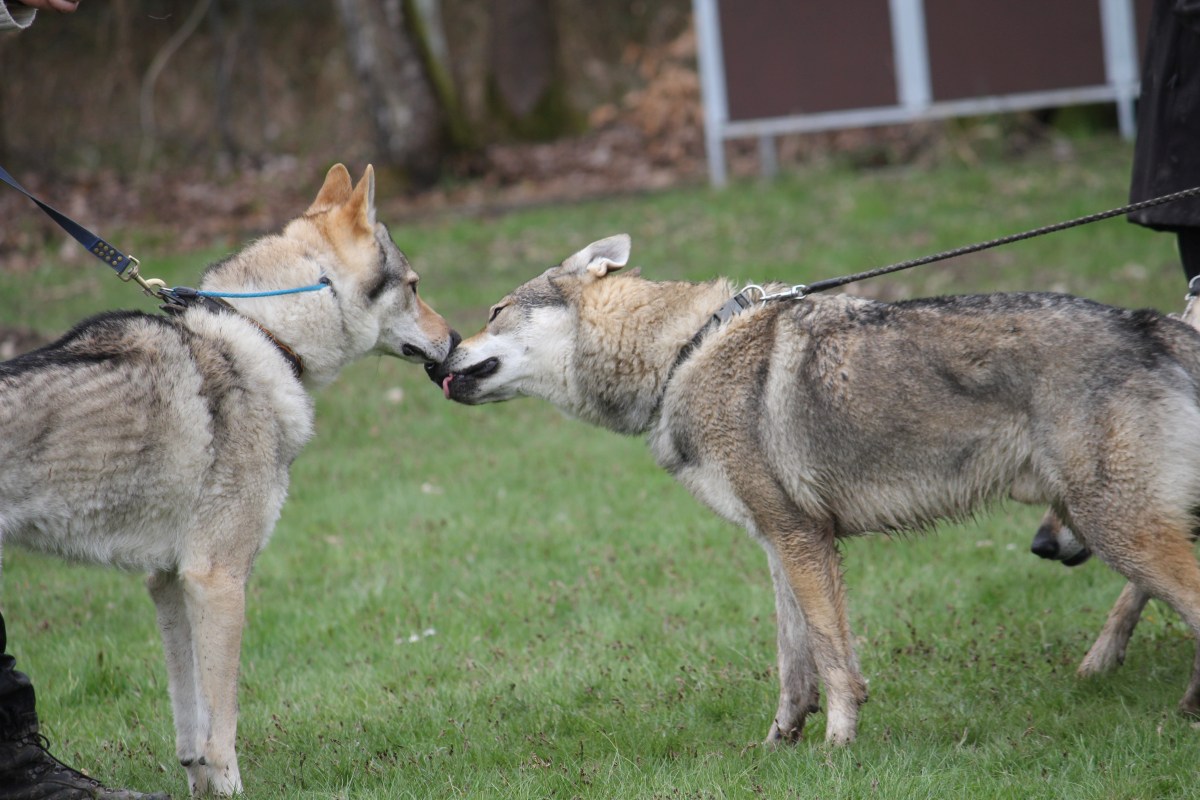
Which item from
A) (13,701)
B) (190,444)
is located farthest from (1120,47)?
(13,701)

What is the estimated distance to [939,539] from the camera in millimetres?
6305

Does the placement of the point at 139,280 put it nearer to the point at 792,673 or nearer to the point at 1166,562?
the point at 792,673

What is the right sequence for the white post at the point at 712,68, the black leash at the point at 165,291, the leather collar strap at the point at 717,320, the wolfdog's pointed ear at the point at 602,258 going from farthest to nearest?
the white post at the point at 712,68 < the wolfdog's pointed ear at the point at 602,258 < the leather collar strap at the point at 717,320 < the black leash at the point at 165,291

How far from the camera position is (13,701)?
11.7 feet

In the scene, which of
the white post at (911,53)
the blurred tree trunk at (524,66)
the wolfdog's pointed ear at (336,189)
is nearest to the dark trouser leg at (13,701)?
the wolfdog's pointed ear at (336,189)

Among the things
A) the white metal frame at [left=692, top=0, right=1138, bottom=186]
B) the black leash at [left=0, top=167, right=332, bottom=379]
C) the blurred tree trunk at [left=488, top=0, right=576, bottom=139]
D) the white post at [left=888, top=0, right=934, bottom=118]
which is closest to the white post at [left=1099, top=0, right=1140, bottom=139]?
the white metal frame at [left=692, top=0, right=1138, bottom=186]

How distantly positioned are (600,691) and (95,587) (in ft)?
10.2

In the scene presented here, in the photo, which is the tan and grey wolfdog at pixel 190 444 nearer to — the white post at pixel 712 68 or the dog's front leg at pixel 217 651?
the dog's front leg at pixel 217 651

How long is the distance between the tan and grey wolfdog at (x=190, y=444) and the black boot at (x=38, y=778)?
0.34 m

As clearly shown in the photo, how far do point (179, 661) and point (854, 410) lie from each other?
2.47 meters

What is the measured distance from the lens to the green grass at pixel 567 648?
4.02 m

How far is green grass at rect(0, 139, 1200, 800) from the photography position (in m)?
4.02

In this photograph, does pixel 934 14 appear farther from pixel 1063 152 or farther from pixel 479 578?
pixel 479 578

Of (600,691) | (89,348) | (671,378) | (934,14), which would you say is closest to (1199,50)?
(671,378)
